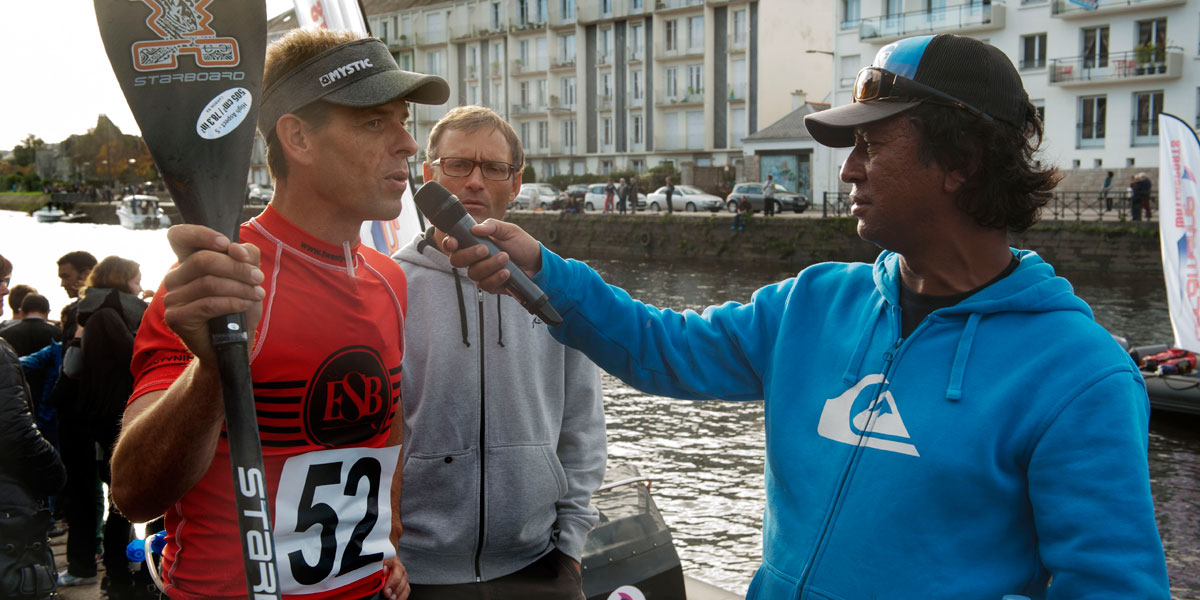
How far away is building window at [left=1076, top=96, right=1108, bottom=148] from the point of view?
116 ft

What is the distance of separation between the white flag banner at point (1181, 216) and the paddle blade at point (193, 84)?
1221 centimetres

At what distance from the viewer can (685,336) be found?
2391 millimetres

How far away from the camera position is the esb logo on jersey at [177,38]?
1.50 m

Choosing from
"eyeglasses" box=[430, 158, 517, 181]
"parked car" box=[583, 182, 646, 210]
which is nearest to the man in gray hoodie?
"eyeglasses" box=[430, 158, 517, 181]

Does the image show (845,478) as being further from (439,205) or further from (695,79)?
(695,79)

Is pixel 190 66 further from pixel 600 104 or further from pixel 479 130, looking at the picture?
pixel 600 104

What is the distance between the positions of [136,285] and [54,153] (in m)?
79.9

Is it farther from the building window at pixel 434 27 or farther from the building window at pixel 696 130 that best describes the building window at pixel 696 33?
the building window at pixel 434 27

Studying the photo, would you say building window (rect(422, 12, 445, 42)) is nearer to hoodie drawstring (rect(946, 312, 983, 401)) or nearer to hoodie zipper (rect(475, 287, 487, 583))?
hoodie zipper (rect(475, 287, 487, 583))

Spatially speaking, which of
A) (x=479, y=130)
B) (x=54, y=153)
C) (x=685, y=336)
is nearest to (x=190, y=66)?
(x=685, y=336)

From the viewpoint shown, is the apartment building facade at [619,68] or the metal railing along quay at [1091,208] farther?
the apartment building facade at [619,68]

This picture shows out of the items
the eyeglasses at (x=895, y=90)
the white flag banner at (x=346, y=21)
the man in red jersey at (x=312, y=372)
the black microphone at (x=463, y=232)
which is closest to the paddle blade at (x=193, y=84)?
the man in red jersey at (x=312, y=372)

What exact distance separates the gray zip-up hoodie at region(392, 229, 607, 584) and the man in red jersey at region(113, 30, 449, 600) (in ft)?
1.17

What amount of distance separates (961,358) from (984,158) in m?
0.46
